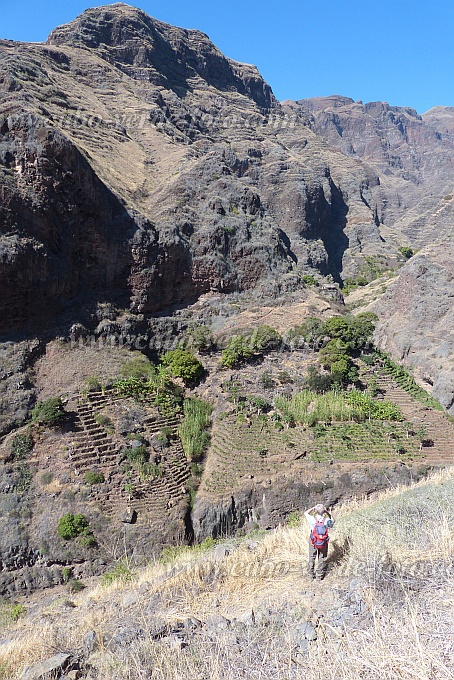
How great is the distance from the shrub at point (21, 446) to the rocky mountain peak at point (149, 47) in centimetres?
6169

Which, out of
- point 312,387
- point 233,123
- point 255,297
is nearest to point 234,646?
point 312,387

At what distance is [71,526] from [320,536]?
11.0 m

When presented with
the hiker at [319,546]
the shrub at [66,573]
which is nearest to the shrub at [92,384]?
the shrub at [66,573]

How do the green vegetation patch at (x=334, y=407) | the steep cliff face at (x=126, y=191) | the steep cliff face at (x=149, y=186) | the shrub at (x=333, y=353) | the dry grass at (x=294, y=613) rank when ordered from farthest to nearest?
the shrub at (x=333, y=353)
the steep cliff face at (x=149, y=186)
the steep cliff face at (x=126, y=191)
the green vegetation patch at (x=334, y=407)
the dry grass at (x=294, y=613)

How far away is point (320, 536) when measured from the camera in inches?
271

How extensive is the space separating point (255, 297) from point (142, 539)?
1607 centimetres

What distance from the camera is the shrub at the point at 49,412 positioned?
1708cm

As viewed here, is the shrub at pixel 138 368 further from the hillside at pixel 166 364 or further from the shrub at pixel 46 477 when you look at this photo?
the shrub at pixel 46 477

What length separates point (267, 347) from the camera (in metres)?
23.1

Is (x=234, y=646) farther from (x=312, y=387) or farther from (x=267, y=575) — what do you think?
(x=312, y=387)

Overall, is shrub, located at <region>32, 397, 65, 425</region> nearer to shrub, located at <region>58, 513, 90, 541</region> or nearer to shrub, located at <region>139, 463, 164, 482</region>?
shrub, located at <region>58, 513, 90, 541</region>

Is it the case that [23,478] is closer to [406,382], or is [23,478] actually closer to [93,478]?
[93,478]

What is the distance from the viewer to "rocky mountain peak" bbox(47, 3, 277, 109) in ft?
203

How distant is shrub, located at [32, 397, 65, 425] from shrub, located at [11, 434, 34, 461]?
2.57 feet
